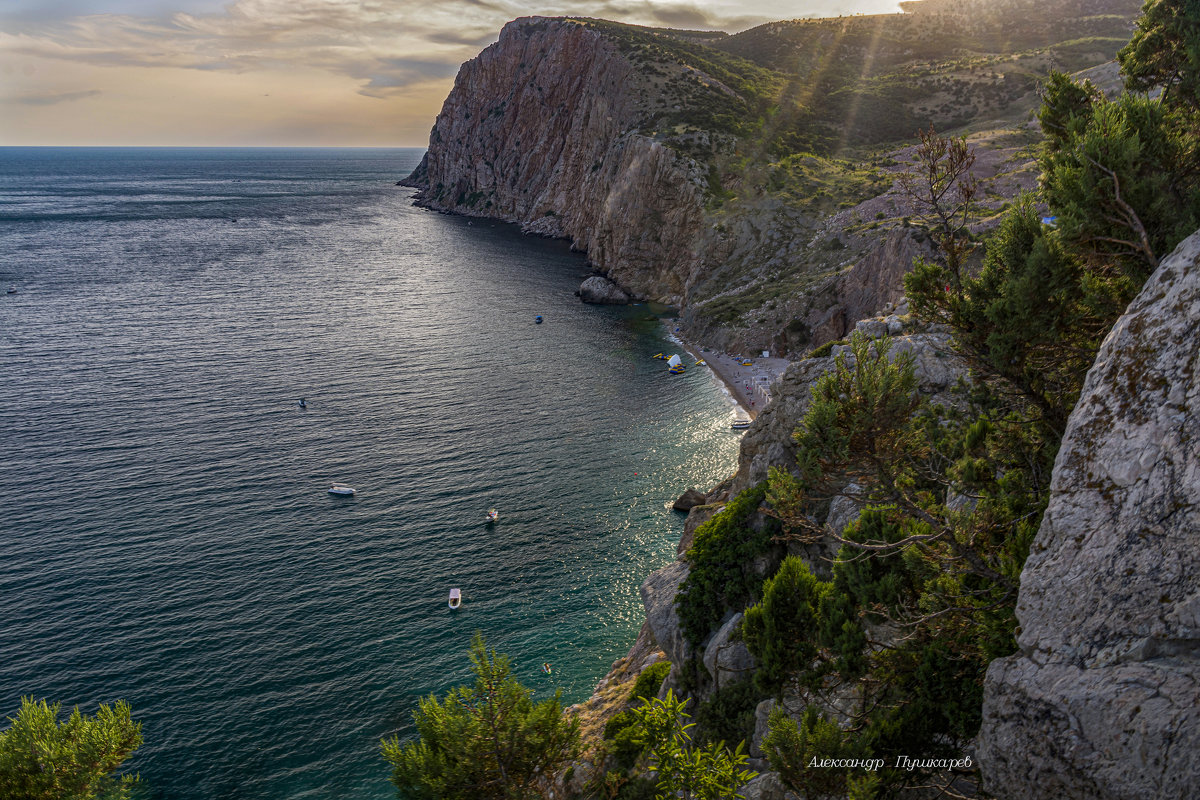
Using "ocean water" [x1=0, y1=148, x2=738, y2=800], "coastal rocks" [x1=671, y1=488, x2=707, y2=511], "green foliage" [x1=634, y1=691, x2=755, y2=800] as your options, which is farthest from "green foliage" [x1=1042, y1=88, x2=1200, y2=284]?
"coastal rocks" [x1=671, y1=488, x2=707, y2=511]

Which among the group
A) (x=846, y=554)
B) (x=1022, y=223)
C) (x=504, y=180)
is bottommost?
(x=846, y=554)

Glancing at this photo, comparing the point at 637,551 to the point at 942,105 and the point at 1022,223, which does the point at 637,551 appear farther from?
the point at 942,105

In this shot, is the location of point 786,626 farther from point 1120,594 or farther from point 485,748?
point 485,748

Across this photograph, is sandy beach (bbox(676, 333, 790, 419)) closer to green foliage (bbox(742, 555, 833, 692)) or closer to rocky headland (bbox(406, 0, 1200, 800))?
rocky headland (bbox(406, 0, 1200, 800))

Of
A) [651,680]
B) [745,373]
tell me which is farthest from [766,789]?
[745,373]

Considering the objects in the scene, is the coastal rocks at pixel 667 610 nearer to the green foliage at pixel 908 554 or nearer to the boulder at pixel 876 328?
the green foliage at pixel 908 554

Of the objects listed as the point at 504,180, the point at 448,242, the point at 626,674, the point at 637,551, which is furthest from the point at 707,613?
the point at 504,180

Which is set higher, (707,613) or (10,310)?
(10,310)
